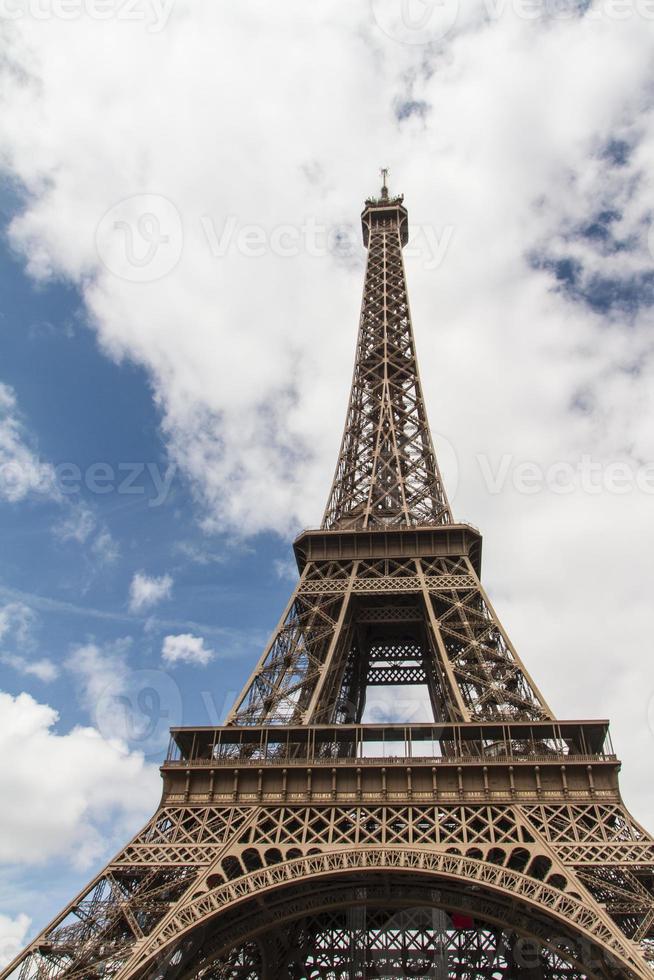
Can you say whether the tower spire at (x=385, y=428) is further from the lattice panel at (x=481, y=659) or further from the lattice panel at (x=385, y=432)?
the lattice panel at (x=481, y=659)

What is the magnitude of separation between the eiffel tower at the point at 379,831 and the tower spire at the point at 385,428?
3441 mm

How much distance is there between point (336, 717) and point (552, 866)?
1407 centimetres

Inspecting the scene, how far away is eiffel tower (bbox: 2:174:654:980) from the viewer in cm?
2269

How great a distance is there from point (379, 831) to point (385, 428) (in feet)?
83.7

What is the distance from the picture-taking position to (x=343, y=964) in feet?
107

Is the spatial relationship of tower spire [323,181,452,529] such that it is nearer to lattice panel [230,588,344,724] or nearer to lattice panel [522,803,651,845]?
lattice panel [230,588,344,724]

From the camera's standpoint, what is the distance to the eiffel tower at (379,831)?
2269 centimetres

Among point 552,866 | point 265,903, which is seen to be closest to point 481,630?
point 552,866

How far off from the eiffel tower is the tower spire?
3441 mm

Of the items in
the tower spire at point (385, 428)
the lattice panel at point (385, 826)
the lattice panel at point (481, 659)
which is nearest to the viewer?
the lattice panel at point (385, 826)

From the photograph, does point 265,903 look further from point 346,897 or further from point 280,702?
point 280,702

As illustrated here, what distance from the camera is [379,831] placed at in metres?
25.2

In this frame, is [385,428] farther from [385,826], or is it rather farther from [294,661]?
[385,826]

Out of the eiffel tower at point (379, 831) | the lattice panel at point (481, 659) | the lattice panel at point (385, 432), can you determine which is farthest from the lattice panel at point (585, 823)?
the lattice panel at point (385, 432)
